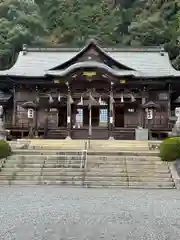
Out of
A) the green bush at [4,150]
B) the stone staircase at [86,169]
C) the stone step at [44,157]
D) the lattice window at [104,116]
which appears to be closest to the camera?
the stone staircase at [86,169]

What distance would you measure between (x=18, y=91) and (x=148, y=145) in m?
11.1

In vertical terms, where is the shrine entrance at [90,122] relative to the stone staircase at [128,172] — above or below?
above

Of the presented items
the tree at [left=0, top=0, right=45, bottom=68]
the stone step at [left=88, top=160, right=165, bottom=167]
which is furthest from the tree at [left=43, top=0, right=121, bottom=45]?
the stone step at [left=88, top=160, right=165, bottom=167]

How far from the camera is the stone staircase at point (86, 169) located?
39.5 feet

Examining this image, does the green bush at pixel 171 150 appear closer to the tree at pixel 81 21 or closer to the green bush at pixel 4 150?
the green bush at pixel 4 150

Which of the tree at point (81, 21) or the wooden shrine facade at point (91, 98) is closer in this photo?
the wooden shrine facade at point (91, 98)

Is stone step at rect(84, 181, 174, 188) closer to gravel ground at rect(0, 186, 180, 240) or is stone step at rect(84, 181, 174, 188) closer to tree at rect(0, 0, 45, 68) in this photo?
gravel ground at rect(0, 186, 180, 240)

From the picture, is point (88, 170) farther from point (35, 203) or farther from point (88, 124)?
point (88, 124)

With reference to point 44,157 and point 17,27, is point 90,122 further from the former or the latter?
point 17,27

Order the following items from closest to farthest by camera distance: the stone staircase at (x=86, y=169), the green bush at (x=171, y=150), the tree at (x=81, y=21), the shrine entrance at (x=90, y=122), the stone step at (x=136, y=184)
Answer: the stone step at (x=136, y=184)
the stone staircase at (x=86, y=169)
the green bush at (x=171, y=150)
the shrine entrance at (x=90, y=122)
the tree at (x=81, y=21)

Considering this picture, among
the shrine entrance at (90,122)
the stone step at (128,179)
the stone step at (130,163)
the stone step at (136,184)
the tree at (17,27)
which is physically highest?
the tree at (17,27)

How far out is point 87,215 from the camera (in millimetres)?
6711

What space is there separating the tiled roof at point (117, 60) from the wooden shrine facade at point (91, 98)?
6.3 inches

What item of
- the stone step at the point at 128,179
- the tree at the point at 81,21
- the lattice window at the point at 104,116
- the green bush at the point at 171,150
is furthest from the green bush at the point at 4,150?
the tree at the point at 81,21
